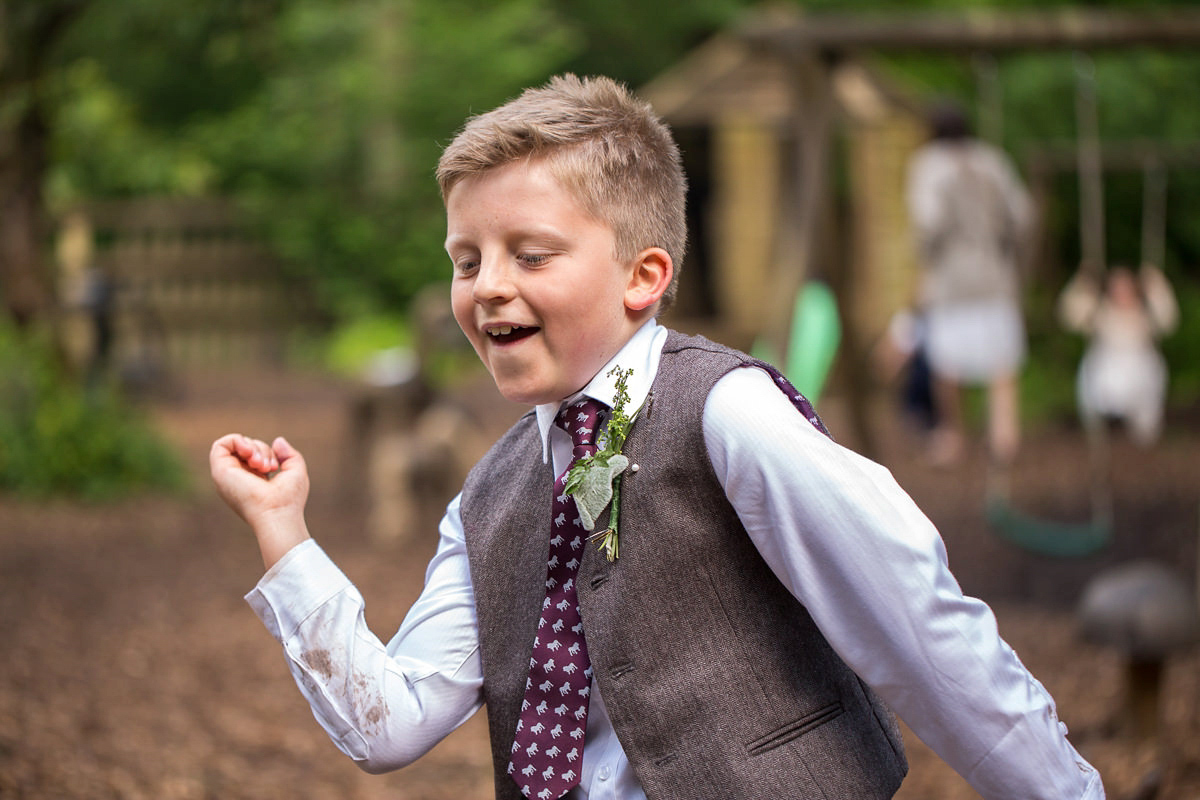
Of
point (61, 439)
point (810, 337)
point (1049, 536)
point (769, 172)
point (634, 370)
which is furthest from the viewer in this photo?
point (769, 172)

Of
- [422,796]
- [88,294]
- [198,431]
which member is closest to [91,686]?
[422,796]

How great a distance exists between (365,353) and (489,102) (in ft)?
11.1

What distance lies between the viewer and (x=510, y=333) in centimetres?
150

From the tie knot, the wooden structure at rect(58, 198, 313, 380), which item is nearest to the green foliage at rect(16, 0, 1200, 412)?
the wooden structure at rect(58, 198, 313, 380)

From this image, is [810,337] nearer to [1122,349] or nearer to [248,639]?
[1122,349]

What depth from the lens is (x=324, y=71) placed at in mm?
15422

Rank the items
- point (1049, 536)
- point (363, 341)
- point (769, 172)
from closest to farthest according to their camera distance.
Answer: point (1049, 536), point (769, 172), point (363, 341)

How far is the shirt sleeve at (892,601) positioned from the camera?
1.29 m

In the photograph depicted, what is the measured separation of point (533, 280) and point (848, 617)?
1.69 ft

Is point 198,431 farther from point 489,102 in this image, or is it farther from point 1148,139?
point 1148,139

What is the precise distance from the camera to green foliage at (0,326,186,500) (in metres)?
7.14

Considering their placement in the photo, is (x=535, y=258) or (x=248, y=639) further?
(x=248, y=639)

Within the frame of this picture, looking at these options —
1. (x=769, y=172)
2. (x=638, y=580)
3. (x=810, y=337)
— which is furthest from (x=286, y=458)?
(x=769, y=172)

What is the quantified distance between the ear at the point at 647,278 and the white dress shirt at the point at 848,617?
0.30 ft
